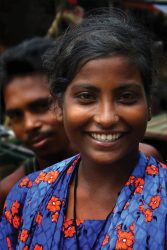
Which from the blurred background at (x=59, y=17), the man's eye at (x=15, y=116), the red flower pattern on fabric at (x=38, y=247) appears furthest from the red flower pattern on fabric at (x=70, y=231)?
the blurred background at (x=59, y=17)

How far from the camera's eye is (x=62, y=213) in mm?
1365

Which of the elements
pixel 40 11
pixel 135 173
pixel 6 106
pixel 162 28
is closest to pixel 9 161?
pixel 6 106

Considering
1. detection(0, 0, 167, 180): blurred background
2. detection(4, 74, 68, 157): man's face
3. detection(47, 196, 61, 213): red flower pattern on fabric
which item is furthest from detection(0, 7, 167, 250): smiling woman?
detection(0, 0, 167, 180): blurred background

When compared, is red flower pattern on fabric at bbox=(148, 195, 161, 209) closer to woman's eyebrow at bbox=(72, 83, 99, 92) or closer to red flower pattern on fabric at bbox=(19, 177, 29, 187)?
woman's eyebrow at bbox=(72, 83, 99, 92)

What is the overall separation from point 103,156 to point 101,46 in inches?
15.1

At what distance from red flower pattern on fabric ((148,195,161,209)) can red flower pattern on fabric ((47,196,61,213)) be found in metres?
0.36

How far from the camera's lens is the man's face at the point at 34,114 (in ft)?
6.82

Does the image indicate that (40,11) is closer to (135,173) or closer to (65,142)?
(65,142)

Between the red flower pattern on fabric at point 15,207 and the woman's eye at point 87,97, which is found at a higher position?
the woman's eye at point 87,97

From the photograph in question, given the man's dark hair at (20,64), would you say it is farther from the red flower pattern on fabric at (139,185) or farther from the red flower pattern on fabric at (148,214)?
the red flower pattern on fabric at (148,214)

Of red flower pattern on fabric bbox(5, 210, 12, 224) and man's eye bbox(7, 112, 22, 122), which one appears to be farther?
man's eye bbox(7, 112, 22, 122)

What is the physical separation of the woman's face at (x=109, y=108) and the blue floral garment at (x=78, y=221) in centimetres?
14

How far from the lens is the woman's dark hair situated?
4.19 feet

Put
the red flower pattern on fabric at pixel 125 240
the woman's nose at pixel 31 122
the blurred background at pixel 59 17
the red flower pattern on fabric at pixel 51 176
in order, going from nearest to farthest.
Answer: the red flower pattern on fabric at pixel 125 240
the red flower pattern on fabric at pixel 51 176
the woman's nose at pixel 31 122
the blurred background at pixel 59 17
